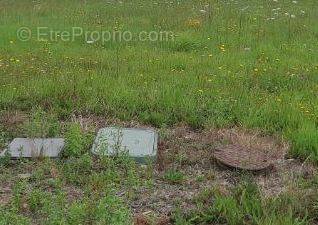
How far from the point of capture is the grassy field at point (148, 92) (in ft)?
14.0

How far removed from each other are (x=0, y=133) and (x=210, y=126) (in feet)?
6.93

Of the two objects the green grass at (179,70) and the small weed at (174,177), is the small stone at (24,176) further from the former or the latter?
the green grass at (179,70)

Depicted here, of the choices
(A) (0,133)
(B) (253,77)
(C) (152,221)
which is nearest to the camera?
(C) (152,221)

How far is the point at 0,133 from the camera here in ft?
18.8

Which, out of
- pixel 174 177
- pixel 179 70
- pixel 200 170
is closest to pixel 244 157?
pixel 200 170

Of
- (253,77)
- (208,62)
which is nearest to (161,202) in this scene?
(253,77)

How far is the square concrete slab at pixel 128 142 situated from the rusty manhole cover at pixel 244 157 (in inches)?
24.5


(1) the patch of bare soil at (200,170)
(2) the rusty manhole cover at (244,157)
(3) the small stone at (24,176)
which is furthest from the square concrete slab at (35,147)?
(2) the rusty manhole cover at (244,157)

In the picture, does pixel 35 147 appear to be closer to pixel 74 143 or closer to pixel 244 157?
pixel 74 143

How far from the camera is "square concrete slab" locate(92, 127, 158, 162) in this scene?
5109 mm

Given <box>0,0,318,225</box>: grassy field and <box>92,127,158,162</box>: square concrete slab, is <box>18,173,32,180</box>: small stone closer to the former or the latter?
<box>0,0,318,225</box>: grassy field

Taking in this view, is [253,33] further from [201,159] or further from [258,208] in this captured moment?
[258,208]

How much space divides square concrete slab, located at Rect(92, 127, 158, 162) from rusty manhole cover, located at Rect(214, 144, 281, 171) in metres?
0.62

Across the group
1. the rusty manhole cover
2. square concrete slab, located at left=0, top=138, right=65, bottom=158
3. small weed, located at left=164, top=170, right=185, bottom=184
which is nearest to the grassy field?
small weed, located at left=164, top=170, right=185, bottom=184
